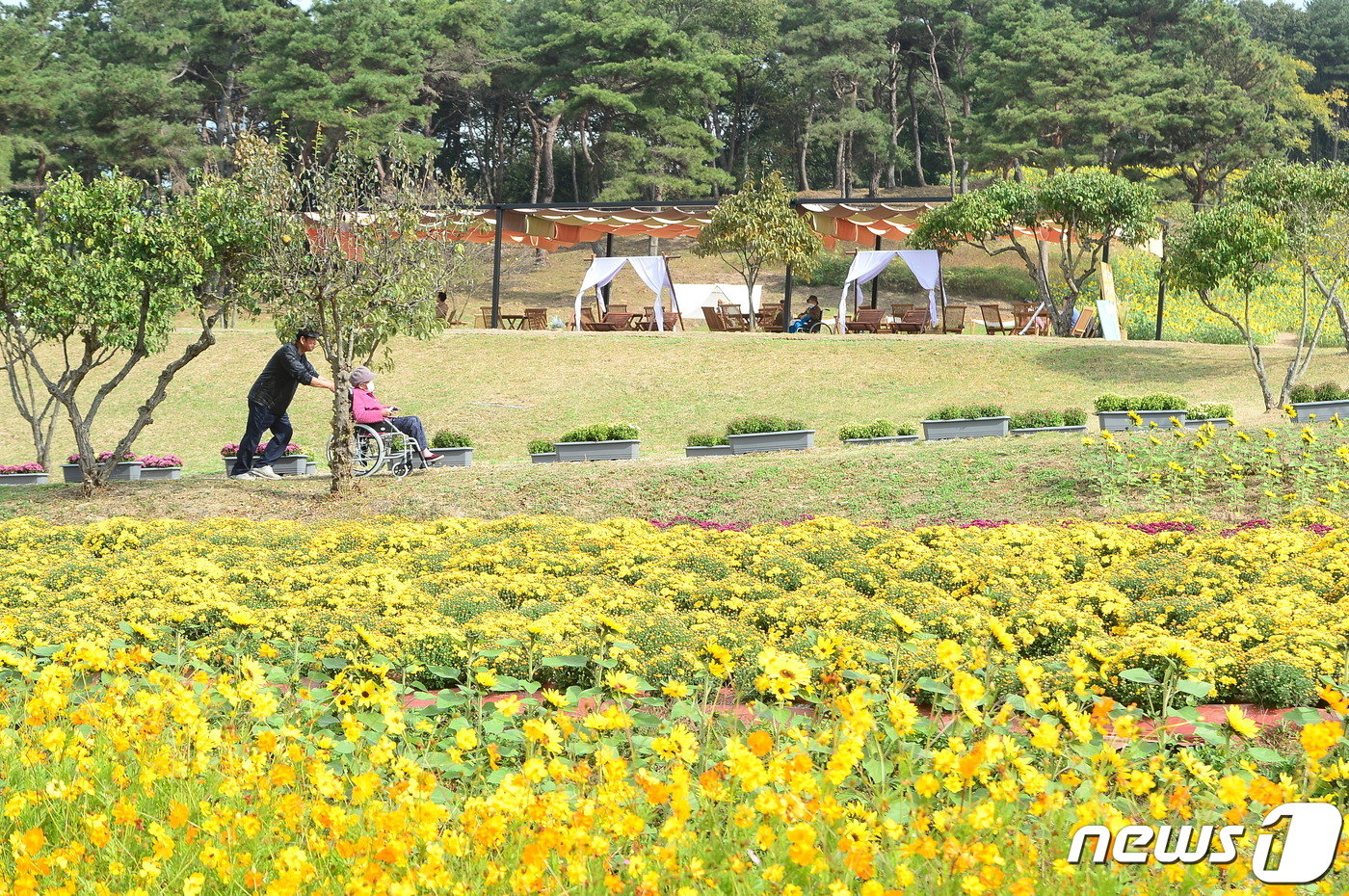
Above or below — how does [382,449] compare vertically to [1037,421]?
below

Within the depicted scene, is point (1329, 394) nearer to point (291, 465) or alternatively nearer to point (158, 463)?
point (291, 465)

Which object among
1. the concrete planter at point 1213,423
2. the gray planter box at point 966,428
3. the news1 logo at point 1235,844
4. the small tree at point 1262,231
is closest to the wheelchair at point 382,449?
the gray planter box at point 966,428

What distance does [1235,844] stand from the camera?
8.15 feet

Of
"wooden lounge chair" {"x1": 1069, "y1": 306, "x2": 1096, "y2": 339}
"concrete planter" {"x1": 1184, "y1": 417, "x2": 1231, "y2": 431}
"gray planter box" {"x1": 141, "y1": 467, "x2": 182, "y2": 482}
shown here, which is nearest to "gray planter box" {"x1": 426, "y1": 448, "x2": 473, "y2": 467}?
"gray planter box" {"x1": 141, "y1": 467, "x2": 182, "y2": 482}

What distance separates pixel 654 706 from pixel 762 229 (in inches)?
857

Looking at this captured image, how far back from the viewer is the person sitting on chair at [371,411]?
Answer: 11117 mm

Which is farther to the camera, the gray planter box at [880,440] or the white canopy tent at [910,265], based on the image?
the white canopy tent at [910,265]

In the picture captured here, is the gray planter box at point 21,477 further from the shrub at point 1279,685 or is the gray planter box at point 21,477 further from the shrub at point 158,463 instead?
the shrub at point 1279,685

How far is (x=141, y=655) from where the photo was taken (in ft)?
11.3

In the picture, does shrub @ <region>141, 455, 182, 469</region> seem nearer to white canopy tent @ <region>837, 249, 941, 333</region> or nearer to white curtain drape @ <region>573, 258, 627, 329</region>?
white curtain drape @ <region>573, 258, 627, 329</region>

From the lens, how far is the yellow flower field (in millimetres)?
2395

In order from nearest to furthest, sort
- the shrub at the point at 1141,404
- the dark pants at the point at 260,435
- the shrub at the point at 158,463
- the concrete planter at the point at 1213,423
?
the dark pants at the point at 260,435
the concrete planter at the point at 1213,423
the shrub at the point at 1141,404
the shrub at the point at 158,463

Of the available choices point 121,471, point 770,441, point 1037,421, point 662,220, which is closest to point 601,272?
point 662,220

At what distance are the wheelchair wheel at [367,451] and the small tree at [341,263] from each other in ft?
2.65
